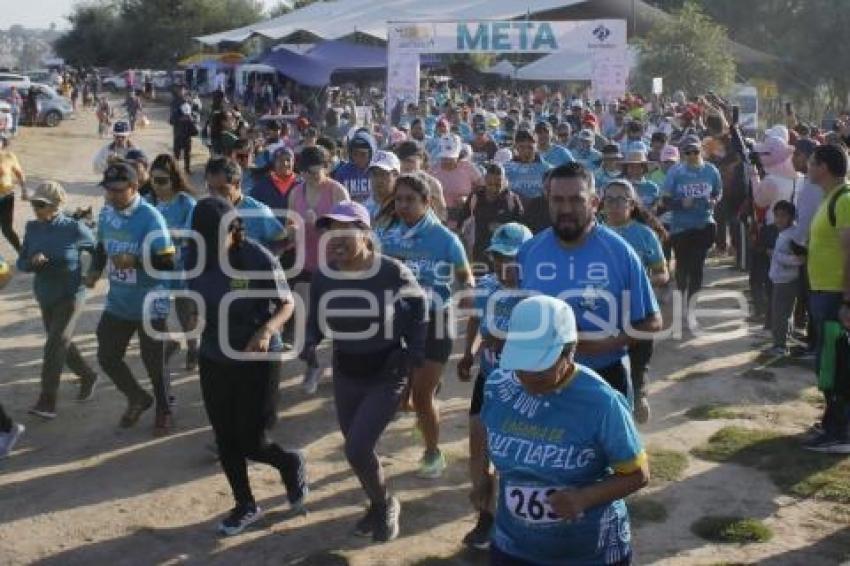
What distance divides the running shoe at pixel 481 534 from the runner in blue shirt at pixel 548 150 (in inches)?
262

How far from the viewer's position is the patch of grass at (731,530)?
5.36m

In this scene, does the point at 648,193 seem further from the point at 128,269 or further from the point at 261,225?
the point at 128,269

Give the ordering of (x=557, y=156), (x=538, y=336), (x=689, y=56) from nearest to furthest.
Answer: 1. (x=538, y=336)
2. (x=557, y=156)
3. (x=689, y=56)

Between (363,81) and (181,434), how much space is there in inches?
1242

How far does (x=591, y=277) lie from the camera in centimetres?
444

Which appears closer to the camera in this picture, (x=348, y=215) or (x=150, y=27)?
(x=348, y=215)

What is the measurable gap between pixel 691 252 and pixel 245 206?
472 cm

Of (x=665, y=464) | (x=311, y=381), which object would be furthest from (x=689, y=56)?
(x=665, y=464)

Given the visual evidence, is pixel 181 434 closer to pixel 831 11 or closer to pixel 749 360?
pixel 749 360

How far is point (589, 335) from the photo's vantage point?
4.48 m

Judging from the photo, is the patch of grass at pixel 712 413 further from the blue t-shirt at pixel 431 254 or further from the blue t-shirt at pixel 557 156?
the blue t-shirt at pixel 557 156

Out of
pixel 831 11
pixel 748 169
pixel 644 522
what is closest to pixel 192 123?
pixel 748 169

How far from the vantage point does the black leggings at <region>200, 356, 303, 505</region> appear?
5.05 meters

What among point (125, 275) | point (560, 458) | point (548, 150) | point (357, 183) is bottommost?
point (560, 458)
